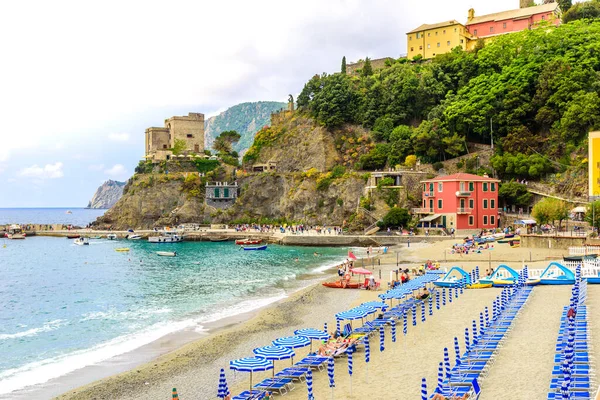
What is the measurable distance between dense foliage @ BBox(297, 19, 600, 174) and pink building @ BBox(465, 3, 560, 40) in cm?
700

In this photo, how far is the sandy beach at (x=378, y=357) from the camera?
1473cm

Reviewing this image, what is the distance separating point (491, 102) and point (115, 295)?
163 feet

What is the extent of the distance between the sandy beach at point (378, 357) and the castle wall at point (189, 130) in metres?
75.4

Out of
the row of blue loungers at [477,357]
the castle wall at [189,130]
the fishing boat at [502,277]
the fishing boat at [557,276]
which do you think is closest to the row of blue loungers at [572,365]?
the row of blue loungers at [477,357]

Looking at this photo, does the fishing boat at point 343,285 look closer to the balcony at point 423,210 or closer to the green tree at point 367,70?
the balcony at point 423,210

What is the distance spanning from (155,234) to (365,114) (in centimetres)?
3554

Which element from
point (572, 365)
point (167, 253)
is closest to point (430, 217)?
point (167, 253)

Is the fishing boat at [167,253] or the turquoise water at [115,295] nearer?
the turquoise water at [115,295]

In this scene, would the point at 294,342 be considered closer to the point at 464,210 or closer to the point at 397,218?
the point at 464,210

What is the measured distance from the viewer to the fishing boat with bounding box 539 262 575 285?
29.0 metres

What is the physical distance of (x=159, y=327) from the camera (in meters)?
25.5

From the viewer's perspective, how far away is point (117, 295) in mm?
35688

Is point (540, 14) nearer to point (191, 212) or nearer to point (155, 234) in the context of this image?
point (191, 212)

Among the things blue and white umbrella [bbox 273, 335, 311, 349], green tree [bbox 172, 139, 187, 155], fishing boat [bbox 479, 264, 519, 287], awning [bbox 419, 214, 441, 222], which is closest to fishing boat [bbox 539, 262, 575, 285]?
fishing boat [bbox 479, 264, 519, 287]
